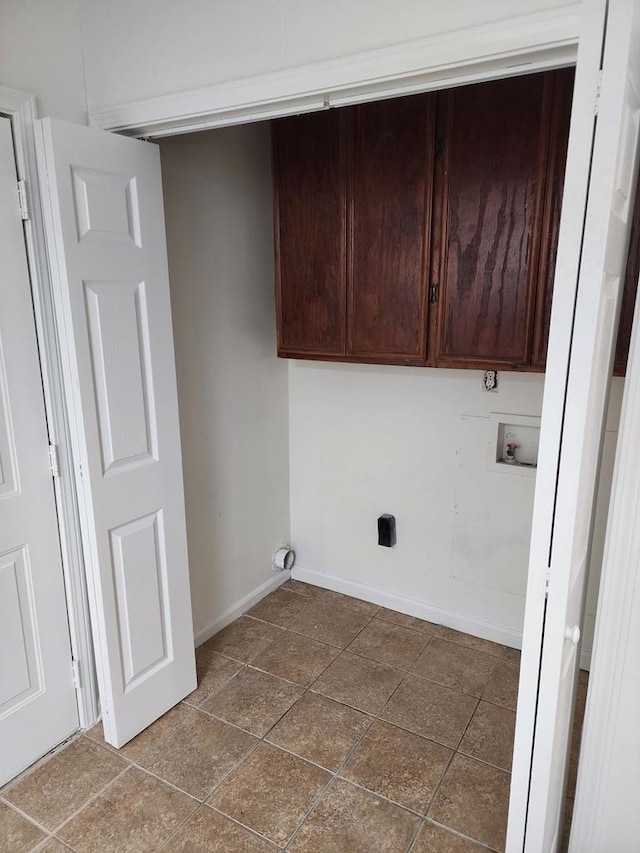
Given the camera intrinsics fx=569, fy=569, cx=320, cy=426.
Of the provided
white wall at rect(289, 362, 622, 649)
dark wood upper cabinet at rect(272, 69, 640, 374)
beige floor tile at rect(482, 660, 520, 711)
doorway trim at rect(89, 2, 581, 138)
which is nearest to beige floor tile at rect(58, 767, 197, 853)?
beige floor tile at rect(482, 660, 520, 711)

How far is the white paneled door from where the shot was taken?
169 centimetres

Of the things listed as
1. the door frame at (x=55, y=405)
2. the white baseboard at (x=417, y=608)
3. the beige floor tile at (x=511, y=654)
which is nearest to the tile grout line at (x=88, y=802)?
the door frame at (x=55, y=405)

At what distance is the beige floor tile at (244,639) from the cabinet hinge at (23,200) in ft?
6.33

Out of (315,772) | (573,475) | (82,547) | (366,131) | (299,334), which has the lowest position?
(315,772)

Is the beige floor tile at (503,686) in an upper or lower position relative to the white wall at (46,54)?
lower

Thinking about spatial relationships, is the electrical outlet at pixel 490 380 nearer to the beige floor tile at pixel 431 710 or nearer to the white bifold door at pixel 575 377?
the white bifold door at pixel 575 377

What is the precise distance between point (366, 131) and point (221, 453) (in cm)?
149

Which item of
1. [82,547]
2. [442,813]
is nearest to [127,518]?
[82,547]

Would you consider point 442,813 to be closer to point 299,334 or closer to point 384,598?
point 384,598

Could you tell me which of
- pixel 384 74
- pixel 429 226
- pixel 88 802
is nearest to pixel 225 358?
pixel 429 226

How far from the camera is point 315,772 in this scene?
1936 millimetres

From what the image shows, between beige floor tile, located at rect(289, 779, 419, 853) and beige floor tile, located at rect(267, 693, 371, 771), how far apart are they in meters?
0.14

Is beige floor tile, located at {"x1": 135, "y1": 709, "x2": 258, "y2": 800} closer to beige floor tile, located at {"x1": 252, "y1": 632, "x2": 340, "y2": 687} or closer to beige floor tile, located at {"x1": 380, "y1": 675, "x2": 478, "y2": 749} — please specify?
beige floor tile, located at {"x1": 252, "y1": 632, "x2": 340, "y2": 687}

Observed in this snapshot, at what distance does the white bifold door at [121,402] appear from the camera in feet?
5.56
